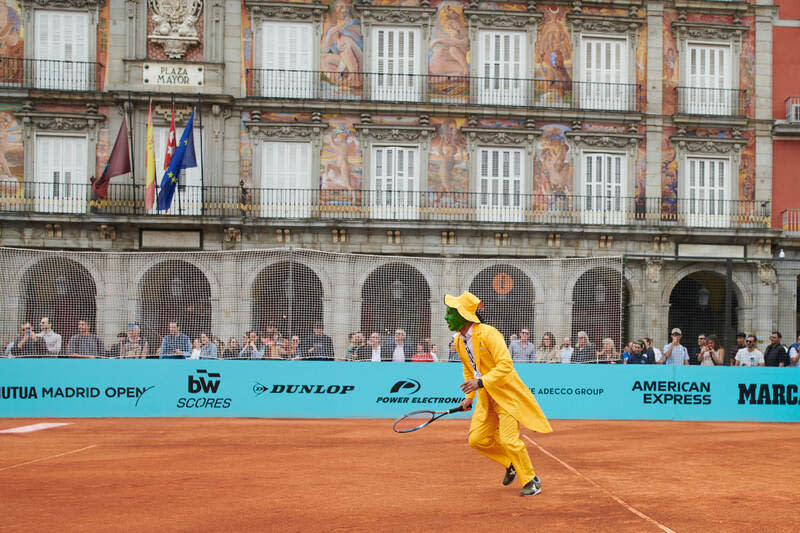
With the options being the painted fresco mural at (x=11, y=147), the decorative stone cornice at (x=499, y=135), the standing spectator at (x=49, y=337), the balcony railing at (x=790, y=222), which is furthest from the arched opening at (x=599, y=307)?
the painted fresco mural at (x=11, y=147)

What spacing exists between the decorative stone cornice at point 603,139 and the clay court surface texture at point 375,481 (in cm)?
1696

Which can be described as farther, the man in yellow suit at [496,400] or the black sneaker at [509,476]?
the black sneaker at [509,476]

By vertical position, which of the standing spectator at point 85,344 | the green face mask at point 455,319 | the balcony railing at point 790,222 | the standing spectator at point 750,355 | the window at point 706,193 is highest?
the window at point 706,193

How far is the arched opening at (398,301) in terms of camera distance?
16641 millimetres

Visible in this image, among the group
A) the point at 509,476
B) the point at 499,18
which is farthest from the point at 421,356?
the point at 499,18

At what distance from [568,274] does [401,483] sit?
8.27m

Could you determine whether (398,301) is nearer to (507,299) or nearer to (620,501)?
(507,299)

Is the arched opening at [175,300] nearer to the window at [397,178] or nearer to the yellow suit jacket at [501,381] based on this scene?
the yellow suit jacket at [501,381]

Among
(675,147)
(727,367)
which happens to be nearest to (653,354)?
(727,367)

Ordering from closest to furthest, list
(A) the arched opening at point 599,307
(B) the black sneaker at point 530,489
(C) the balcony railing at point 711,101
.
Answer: (B) the black sneaker at point 530,489, (A) the arched opening at point 599,307, (C) the balcony railing at point 711,101

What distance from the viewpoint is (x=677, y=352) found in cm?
1766

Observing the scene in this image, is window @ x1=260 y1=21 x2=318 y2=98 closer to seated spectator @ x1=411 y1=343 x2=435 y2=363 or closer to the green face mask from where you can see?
seated spectator @ x1=411 y1=343 x2=435 y2=363

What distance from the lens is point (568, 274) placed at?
55.3 ft

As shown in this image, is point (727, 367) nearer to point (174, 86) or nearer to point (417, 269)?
point (417, 269)
